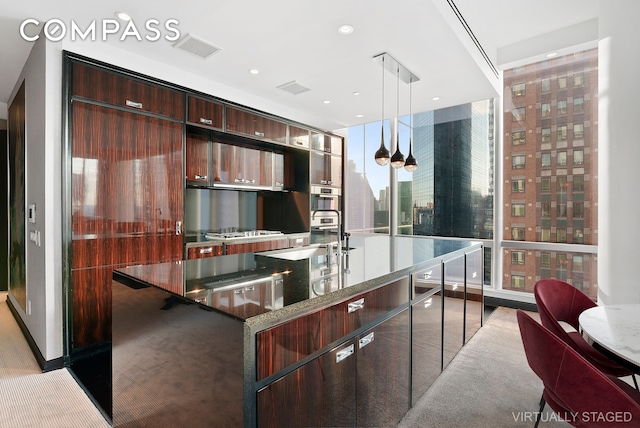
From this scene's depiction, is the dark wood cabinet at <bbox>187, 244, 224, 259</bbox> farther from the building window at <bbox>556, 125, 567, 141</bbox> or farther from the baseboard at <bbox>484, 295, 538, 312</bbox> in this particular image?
the building window at <bbox>556, 125, 567, 141</bbox>

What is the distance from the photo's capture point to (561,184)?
404 cm

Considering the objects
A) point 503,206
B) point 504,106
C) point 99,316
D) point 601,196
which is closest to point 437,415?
point 601,196

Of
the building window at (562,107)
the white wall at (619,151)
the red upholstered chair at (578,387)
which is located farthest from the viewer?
the building window at (562,107)

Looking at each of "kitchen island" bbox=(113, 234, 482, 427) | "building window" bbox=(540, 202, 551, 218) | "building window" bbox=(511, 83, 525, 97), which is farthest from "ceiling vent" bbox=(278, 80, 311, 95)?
"building window" bbox=(540, 202, 551, 218)

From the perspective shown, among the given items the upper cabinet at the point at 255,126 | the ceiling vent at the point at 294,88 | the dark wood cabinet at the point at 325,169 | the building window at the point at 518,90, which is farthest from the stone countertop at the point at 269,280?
the building window at the point at 518,90

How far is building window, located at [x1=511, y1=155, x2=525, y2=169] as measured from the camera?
4305mm

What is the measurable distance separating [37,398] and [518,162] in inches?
206

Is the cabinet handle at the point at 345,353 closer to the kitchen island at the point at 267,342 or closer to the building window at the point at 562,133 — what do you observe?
the kitchen island at the point at 267,342

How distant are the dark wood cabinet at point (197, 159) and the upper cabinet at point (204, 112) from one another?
0.94 feet

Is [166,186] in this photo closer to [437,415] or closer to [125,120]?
[125,120]

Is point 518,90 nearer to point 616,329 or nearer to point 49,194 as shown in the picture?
point 616,329

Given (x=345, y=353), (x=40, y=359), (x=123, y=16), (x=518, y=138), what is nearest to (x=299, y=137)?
(x=123, y=16)

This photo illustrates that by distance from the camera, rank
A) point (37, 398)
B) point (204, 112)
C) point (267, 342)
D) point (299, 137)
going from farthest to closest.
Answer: point (299, 137), point (204, 112), point (37, 398), point (267, 342)

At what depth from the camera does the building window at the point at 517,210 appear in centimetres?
433
